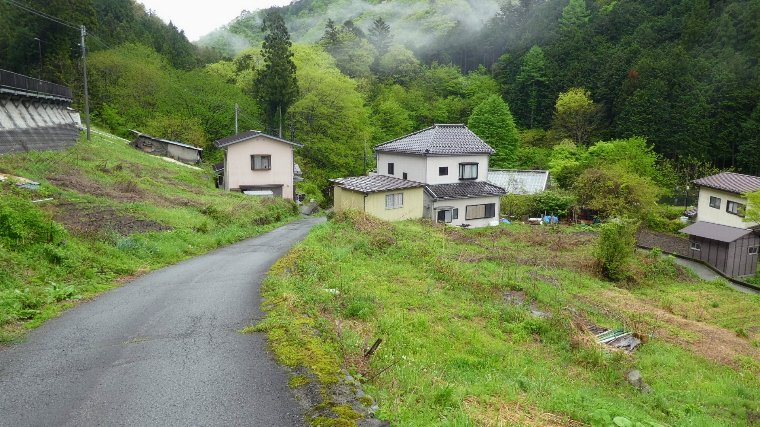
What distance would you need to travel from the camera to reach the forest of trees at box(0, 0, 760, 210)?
42.7m

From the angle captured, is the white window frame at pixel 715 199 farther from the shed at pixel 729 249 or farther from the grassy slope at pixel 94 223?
the grassy slope at pixel 94 223

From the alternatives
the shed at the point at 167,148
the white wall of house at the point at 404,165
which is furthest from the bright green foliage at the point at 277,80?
the white wall of house at the point at 404,165

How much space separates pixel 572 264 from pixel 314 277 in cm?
1373

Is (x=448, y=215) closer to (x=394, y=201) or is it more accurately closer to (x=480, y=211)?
(x=480, y=211)

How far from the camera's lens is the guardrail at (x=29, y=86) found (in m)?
24.3

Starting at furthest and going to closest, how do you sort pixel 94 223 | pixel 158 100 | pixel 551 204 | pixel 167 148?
pixel 158 100
pixel 167 148
pixel 551 204
pixel 94 223

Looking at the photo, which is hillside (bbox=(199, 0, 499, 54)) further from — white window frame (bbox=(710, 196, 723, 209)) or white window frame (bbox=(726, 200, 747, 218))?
white window frame (bbox=(726, 200, 747, 218))

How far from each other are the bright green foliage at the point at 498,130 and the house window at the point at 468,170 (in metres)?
22.3

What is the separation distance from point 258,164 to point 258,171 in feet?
1.47

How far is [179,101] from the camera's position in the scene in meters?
46.2

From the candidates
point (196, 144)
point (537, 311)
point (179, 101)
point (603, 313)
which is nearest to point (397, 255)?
point (537, 311)

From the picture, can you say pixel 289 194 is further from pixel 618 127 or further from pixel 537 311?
pixel 618 127

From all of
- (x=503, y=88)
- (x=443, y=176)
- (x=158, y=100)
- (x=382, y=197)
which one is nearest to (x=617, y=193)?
(x=443, y=176)

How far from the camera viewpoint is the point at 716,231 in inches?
1113
